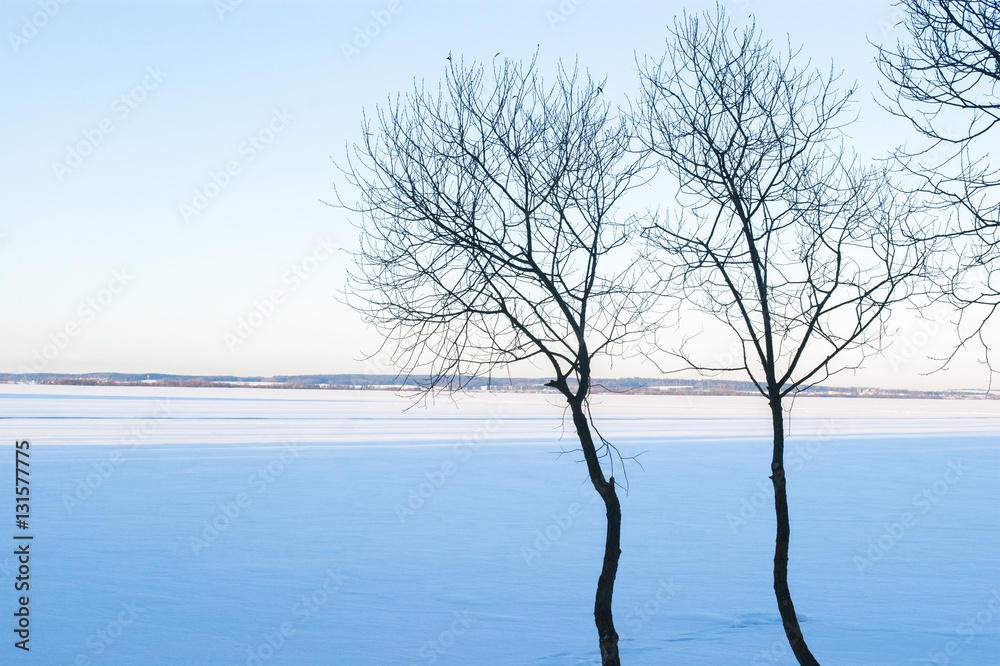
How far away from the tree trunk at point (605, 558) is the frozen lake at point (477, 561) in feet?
3.30

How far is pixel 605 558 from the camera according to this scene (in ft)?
17.6

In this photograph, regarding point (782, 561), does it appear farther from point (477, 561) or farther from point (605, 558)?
point (477, 561)

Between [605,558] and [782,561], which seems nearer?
[782,561]

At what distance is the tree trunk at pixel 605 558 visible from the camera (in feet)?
17.3

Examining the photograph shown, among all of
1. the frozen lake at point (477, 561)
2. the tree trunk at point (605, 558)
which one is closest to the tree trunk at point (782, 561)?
the tree trunk at point (605, 558)

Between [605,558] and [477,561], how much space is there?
157 inches

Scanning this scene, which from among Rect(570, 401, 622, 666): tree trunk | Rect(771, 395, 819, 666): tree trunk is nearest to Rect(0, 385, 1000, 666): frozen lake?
Rect(570, 401, 622, 666): tree trunk

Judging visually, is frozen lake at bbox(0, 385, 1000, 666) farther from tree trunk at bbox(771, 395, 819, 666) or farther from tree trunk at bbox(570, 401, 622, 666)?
tree trunk at bbox(771, 395, 819, 666)

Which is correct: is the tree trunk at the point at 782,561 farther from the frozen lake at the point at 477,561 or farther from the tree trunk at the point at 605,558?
the frozen lake at the point at 477,561

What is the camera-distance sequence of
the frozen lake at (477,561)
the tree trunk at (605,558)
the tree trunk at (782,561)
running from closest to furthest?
1. the tree trunk at (782,561)
2. the tree trunk at (605,558)
3. the frozen lake at (477,561)

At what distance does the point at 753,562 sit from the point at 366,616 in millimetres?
4732

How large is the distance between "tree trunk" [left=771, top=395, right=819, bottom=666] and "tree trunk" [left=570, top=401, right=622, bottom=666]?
1039 millimetres

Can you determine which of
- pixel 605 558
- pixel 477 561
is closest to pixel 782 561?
pixel 605 558

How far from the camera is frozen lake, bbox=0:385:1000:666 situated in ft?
21.3
